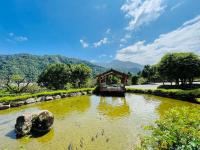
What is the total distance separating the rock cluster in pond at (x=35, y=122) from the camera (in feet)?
28.0

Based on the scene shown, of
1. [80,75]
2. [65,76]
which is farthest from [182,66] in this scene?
[65,76]

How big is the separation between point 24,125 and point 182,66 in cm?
2419

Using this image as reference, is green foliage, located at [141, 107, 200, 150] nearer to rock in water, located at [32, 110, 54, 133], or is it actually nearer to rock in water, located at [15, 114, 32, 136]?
rock in water, located at [32, 110, 54, 133]

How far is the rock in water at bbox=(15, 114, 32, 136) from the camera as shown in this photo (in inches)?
328

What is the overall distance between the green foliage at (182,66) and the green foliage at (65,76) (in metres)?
22.6

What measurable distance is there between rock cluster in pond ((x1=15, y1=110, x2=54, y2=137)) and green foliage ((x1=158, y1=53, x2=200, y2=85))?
2278cm

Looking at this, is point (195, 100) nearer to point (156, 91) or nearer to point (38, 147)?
point (156, 91)

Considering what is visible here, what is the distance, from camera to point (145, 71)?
207 feet

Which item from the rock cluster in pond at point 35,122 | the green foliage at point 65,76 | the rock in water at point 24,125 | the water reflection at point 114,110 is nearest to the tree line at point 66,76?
the green foliage at point 65,76

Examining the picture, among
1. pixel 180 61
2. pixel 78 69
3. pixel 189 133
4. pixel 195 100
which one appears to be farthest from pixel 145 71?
pixel 189 133

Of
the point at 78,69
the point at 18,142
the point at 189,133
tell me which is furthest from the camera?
the point at 78,69

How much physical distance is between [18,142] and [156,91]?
18775mm

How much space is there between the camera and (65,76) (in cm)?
4581

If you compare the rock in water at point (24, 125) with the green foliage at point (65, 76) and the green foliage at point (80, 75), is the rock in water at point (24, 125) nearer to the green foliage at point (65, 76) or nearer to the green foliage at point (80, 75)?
the green foliage at point (65, 76)
